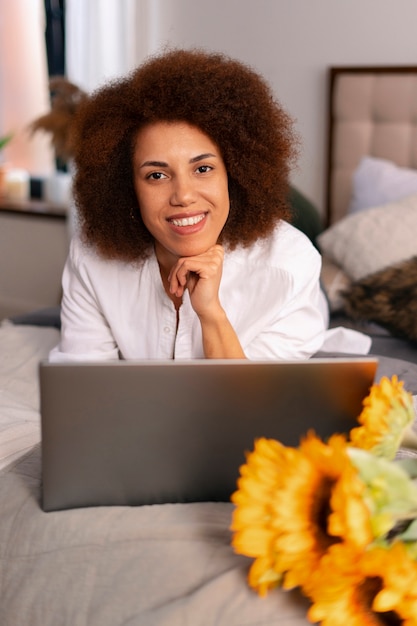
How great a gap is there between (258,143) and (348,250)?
991mm

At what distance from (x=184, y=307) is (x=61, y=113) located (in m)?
2.16

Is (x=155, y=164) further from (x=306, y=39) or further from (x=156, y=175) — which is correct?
(x=306, y=39)

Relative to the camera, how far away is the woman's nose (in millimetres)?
1467

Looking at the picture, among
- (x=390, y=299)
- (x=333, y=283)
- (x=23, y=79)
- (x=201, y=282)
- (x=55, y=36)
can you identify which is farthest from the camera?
(x=23, y=79)

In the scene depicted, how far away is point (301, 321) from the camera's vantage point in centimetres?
167

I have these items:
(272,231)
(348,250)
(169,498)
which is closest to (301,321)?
(272,231)

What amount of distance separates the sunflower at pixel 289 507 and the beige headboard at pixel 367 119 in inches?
97.4

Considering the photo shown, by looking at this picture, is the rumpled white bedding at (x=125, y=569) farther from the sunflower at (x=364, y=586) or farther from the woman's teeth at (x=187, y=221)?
the woman's teeth at (x=187, y=221)

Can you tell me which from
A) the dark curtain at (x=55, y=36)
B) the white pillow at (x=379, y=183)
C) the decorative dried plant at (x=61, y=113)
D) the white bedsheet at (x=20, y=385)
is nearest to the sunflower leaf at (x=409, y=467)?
the white bedsheet at (x=20, y=385)

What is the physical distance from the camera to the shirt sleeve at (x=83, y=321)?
1.66 meters

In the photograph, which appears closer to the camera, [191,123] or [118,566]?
[118,566]

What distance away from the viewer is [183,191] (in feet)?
4.82

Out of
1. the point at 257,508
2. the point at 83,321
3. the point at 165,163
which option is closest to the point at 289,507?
the point at 257,508

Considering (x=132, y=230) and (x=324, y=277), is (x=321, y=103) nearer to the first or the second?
(x=324, y=277)
